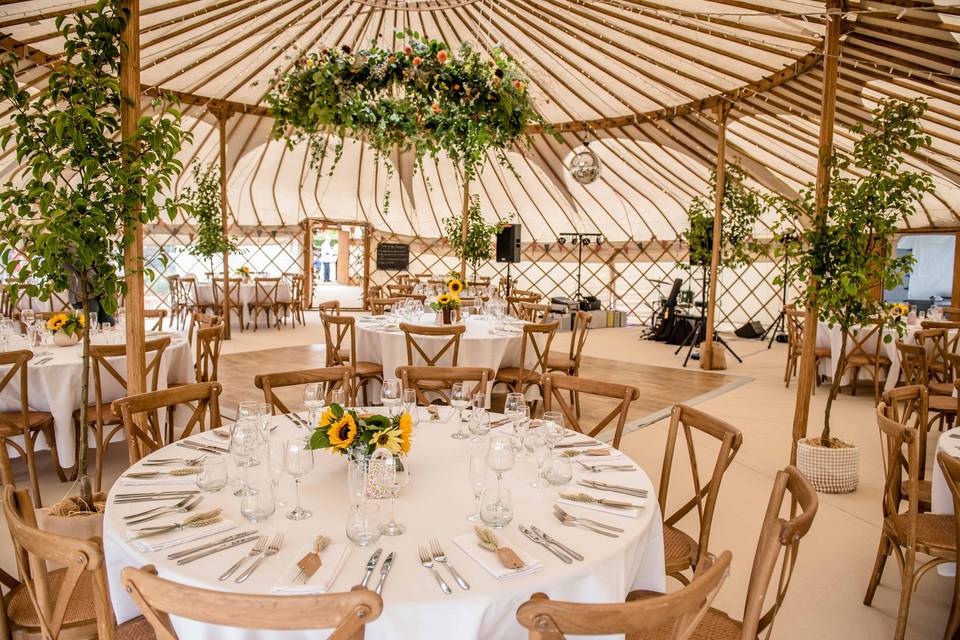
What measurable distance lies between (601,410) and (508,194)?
6.31m

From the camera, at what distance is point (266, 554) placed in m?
1.32

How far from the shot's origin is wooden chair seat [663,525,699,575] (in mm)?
1847

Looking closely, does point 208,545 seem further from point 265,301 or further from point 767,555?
point 265,301

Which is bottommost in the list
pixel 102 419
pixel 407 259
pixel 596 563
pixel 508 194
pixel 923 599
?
pixel 923 599

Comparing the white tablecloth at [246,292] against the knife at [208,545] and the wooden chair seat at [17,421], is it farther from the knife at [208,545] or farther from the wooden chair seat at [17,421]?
the knife at [208,545]

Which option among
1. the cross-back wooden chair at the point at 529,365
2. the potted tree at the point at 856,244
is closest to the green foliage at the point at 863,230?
the potted tree at the point at 856,244

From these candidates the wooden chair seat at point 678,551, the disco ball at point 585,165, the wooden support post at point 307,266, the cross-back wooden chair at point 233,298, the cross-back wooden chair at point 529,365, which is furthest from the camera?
the wooden support post at point 307,266

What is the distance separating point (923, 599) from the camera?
240 cm

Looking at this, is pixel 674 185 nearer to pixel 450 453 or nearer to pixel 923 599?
pixel 923 599

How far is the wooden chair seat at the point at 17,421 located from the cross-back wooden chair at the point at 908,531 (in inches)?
149

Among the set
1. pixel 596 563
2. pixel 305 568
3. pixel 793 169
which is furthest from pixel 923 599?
pixel 793 169

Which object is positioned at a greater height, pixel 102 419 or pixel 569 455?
pixel 569 455

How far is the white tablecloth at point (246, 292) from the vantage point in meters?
9.41

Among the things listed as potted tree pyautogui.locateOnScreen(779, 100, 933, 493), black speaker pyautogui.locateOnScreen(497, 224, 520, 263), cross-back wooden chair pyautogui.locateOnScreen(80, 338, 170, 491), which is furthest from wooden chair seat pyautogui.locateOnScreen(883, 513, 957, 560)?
black speaker pyautogui.locateOnScreen(497, 224, 520, 263)
